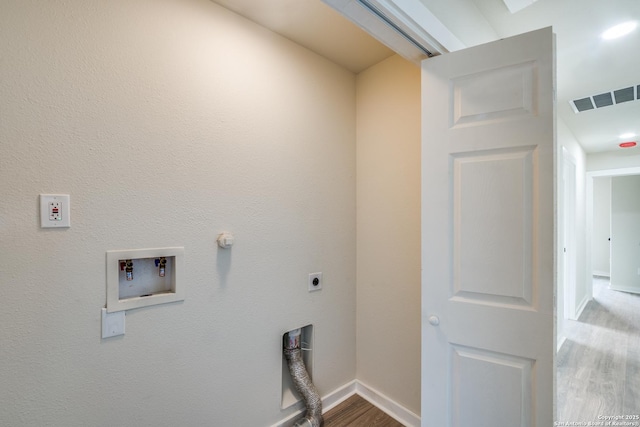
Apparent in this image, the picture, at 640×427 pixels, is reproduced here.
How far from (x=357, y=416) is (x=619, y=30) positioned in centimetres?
291

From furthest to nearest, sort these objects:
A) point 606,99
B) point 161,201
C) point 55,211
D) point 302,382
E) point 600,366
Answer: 1. point 600,366
2. point 606,99
3. point 302,382
4. point 161,201
5. point 55,211

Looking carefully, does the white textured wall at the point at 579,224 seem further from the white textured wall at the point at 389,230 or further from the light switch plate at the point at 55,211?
the light switch plate at the point at 55,211

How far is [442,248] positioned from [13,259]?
5.64 ft

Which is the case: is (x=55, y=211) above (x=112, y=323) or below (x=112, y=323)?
above

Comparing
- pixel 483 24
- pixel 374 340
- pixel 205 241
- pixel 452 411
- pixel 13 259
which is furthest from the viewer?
pixel 374 340

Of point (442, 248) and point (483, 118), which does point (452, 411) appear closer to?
point (442, 248)

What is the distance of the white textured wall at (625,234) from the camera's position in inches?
201

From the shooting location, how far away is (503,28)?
1.63 metres

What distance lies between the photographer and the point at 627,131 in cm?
325

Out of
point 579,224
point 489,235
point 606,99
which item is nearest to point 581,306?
point 579,224

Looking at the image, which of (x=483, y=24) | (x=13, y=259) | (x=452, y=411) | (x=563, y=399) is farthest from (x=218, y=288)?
(x=563, y=399)

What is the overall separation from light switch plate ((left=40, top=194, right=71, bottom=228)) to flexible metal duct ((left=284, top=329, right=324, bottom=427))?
51.5 inches

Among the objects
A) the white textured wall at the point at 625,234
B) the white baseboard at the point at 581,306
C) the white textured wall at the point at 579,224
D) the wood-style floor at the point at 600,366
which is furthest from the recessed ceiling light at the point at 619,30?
the white textured wall at the point at 625,234

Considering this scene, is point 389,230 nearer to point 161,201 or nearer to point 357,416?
point 357,416
